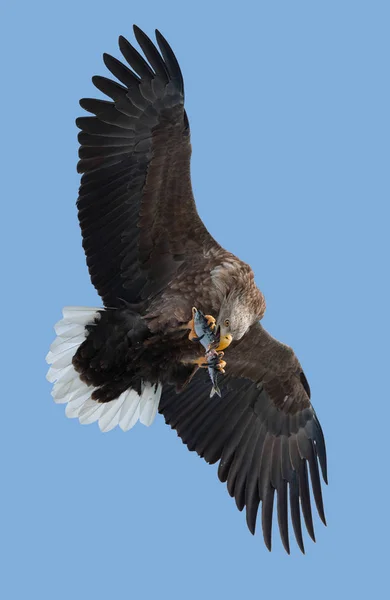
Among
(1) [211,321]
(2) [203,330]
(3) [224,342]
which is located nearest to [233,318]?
(3) [224,342]

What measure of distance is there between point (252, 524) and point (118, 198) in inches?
98.4

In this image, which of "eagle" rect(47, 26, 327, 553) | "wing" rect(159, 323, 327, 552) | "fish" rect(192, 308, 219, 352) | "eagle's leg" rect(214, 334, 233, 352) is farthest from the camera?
"wing" rect(159, 323, 327, 552)

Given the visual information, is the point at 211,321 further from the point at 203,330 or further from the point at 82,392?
the point at 82,392

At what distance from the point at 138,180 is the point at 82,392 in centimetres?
146

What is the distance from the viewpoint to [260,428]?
28.8 ft

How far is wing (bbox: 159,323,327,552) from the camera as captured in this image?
8539 mm

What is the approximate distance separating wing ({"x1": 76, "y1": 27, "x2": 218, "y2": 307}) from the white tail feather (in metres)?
0.32

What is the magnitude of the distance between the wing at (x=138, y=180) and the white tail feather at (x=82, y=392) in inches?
12.6

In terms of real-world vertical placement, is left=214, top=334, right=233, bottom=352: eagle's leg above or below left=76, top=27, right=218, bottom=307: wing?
below

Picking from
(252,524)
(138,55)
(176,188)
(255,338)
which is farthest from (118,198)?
(252,524)

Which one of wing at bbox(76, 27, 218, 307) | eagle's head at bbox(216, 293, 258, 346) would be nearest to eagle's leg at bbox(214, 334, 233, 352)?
eagle's head at bbox(216, 293, 258, 346)

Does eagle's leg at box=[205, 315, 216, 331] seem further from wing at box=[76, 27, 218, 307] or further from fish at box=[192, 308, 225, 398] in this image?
wing at box=[76, 27, 218, 307]

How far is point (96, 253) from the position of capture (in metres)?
7.88

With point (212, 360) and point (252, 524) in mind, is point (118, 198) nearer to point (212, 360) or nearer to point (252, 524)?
point (212, 360)
